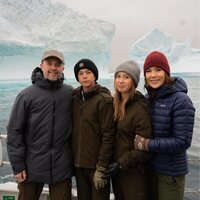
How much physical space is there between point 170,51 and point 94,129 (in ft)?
26.2

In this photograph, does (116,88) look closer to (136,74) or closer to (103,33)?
→ (136,74)

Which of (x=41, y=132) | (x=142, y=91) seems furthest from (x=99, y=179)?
(x=142, y=91)

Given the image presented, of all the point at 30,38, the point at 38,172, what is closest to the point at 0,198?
the point at 38,172

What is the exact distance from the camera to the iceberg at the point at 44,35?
892 centimetres

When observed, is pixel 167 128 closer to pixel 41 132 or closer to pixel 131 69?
pixel 131 69

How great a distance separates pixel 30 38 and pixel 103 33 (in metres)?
2.45

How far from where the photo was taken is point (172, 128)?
1.24 metres

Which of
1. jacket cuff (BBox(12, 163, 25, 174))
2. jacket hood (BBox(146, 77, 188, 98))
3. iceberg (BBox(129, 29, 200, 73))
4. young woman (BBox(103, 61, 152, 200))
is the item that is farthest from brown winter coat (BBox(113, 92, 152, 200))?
iceberg (BBox(129, 29, 200, 73))

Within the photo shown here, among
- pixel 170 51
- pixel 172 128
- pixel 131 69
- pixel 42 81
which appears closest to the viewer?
pixel 172 128

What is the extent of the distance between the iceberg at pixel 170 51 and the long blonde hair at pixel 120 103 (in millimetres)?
7290

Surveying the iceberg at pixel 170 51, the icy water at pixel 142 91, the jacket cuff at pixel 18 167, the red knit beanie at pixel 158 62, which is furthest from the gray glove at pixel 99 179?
the iceberg at pixel 170 51

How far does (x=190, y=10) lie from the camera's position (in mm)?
8555

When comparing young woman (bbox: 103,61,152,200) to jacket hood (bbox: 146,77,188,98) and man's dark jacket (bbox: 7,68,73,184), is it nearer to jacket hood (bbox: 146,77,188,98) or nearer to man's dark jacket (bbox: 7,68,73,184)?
jacket hood (bbox: 146,77,188,98)

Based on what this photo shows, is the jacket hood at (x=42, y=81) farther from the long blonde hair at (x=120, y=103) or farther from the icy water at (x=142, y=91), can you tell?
the icy water at (x=142, y=91)
